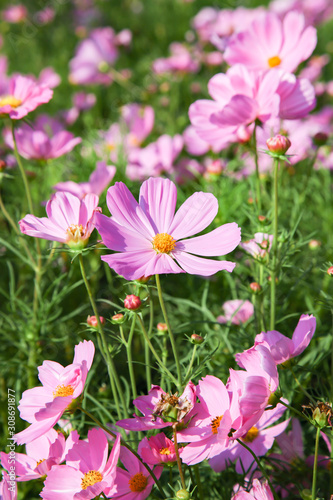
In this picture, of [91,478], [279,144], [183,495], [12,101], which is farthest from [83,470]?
[12,101]

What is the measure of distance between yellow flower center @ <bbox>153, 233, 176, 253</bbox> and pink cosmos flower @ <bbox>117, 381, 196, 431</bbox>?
0.53 feet

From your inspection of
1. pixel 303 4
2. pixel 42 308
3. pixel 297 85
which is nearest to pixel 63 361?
→ pixel 42 308

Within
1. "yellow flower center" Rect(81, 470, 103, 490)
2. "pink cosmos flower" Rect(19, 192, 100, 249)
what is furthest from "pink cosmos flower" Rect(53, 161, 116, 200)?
"yellow flower center" Rect(81, 470, 103, 490)

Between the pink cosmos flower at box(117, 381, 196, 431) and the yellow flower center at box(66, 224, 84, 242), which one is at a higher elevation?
the yellow flower center at box(66, 224, 84, 242)

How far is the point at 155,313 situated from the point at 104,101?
4.81ft

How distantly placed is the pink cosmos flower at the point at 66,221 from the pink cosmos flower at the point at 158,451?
0.77 feet

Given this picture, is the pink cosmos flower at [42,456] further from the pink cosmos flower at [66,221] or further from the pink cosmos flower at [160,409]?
the pink cosmos flower at [66,221]

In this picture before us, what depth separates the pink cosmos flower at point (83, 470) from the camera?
1.73ft

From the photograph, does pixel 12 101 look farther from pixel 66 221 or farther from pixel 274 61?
pixel 274 61

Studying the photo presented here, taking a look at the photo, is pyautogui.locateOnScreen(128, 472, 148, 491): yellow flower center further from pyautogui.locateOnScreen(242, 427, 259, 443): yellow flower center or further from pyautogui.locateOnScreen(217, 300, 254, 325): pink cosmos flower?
pyautogui.locateOnScreen(217, 300, 254, 325): pink cosmos flower

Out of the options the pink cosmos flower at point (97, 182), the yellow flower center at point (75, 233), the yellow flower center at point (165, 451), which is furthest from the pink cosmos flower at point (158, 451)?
the pink cosmos flower at point (97, 182)

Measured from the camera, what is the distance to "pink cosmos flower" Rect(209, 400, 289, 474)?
0.62m

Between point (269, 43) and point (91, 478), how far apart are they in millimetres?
847

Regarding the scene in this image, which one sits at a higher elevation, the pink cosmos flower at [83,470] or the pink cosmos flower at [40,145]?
the pink cosmos flower at [40,145]
